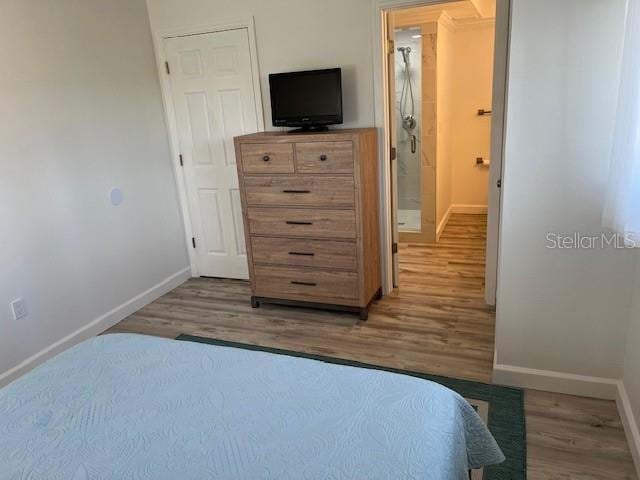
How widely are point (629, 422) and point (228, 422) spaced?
5.65 feet

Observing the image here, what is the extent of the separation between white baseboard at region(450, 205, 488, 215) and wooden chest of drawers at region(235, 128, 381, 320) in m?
2.95

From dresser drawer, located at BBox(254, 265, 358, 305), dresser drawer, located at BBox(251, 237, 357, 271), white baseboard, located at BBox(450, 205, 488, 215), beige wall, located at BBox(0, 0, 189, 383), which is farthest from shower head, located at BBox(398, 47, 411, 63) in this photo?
dresser drawer, located at BBox(254, 265, 358, 305)

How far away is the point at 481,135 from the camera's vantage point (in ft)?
18.3

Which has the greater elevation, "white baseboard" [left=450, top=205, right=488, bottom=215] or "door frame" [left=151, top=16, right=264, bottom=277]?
"door frame" [left=151, top=16, right=264, bottom=277]

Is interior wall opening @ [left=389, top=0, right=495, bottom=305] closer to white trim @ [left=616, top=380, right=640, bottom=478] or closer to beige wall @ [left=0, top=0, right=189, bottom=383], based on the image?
white trim @ [left=616, top=380, right=640, bottom=478]

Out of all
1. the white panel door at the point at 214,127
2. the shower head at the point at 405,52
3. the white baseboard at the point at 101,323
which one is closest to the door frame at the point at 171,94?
the white panel door at the point at 214,127

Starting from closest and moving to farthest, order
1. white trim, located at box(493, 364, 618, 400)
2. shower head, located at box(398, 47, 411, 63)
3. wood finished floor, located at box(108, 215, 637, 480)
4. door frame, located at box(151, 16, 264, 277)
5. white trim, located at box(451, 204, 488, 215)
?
wood finished floor, located at box(108, 215, 637, 480) → white trim, located at box(493, 364, 618, 400) → door frame, located at box(151, 16, 264, 277) → shower head, located at box(398, 47, 411, 63) → white trim, located at box(451, 204, 488, 215)

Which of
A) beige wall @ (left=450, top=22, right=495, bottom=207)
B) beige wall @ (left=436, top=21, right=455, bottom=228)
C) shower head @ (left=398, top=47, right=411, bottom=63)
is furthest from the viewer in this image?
beige wall @ (left=450, top=22, right=495, bottom=207)

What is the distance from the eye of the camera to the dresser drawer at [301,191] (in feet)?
9.66

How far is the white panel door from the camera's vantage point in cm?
352

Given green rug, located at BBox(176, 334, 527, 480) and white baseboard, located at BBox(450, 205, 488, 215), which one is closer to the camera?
green rug, located at BBox(176, 334, 527, 480)

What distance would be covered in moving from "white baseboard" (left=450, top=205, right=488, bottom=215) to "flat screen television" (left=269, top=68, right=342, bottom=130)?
3228 millimetres

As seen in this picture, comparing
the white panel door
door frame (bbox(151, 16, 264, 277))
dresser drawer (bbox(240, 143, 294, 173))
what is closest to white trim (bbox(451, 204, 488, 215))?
the white panel door

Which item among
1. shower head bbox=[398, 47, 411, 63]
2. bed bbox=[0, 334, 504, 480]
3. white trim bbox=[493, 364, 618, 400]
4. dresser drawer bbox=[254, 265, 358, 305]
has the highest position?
shower head bbox=[398, 47, 411, 63]
